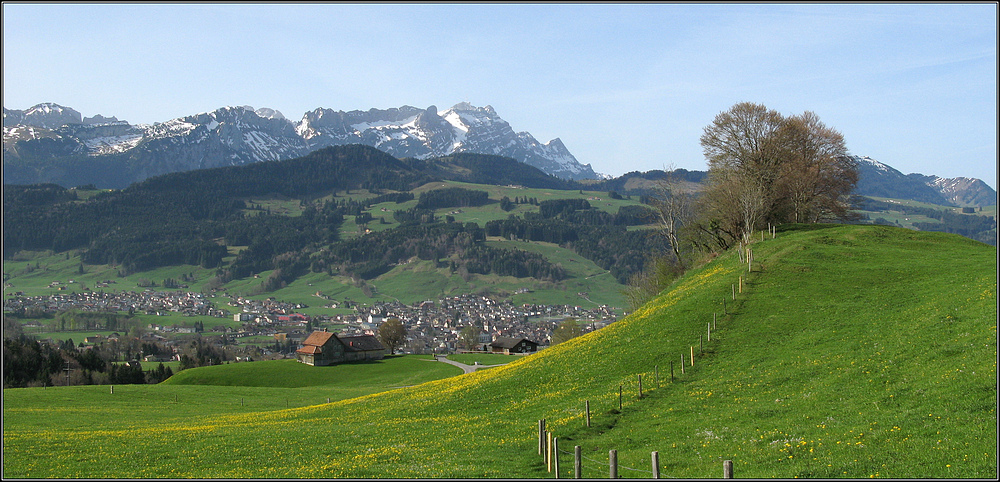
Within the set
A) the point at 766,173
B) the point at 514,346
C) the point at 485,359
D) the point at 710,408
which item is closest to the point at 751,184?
the point at 766,173

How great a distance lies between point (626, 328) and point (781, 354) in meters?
14.3

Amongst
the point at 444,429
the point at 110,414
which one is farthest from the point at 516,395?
the point at 110,414

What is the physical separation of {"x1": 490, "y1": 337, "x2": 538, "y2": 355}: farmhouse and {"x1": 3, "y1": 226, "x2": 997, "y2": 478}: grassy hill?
99611mm

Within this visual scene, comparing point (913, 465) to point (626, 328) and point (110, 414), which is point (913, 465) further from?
point (110, 414)

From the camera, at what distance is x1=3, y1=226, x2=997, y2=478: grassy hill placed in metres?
21.5

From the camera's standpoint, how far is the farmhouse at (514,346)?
150 m

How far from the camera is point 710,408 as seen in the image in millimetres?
28422

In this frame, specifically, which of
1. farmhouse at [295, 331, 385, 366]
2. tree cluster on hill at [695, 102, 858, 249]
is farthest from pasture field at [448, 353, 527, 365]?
tree cluster on hill at [695, 102, 858, 249]

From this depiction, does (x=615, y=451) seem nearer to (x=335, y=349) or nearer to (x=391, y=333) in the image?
(x=335, y=349)

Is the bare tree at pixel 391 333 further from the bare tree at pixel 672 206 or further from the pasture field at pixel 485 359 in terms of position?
the bare tree at pixel 672 206

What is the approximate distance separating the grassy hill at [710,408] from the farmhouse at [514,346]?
327 feet

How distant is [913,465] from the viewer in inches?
723

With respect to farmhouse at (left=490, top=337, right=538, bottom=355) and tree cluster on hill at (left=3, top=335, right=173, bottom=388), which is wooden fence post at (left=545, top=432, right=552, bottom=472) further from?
farmhouse at (left=490, top=337, right=538, bottom=355)

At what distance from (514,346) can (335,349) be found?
44.4 meters
